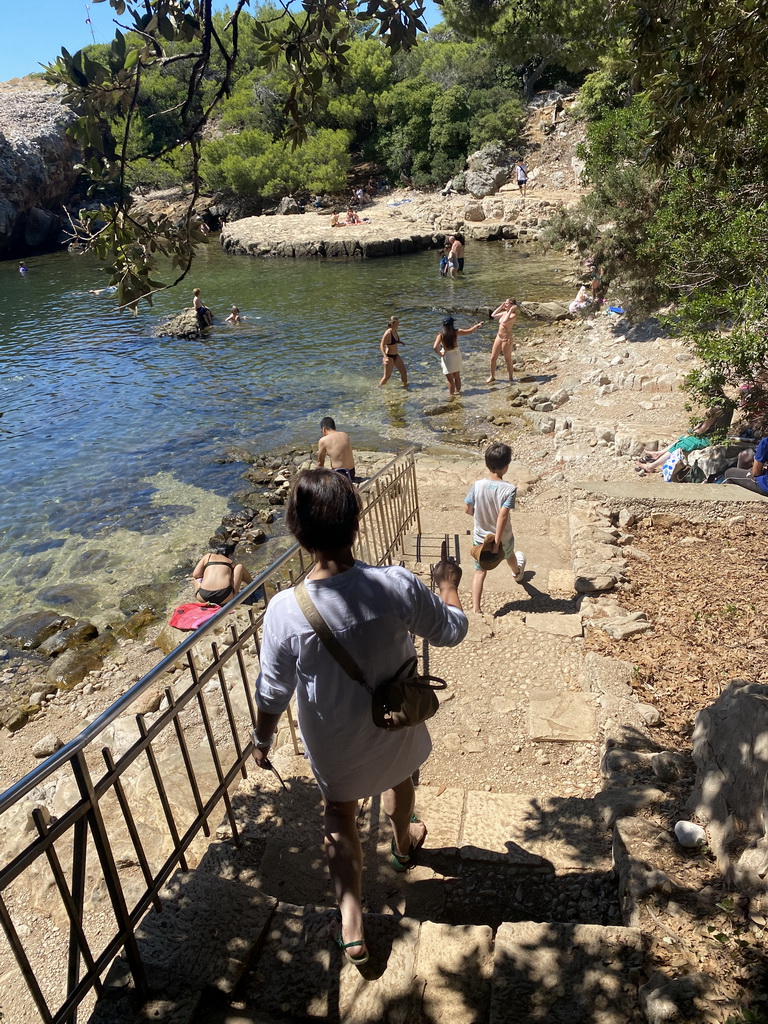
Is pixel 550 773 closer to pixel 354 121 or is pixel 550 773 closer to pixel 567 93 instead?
pixel 567 93

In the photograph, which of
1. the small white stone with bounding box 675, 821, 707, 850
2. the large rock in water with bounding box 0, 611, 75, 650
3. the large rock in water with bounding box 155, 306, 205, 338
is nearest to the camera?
the small white stone with bounding box 675, 821, 707, 850

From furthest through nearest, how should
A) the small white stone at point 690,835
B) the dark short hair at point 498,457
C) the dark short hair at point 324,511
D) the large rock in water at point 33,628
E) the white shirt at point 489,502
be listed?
1. the large rock in water at point 33,628
2. the white shirt at point 489,502
3. the dark short hair at point 498,457
4. the small white stone at point 690,835
5. the dark short hair at point 324,511

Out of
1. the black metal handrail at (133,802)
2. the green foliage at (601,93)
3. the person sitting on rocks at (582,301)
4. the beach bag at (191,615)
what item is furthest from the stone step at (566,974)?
the green foliage at (601,93)

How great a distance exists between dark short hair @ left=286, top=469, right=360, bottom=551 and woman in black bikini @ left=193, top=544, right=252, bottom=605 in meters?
5.81

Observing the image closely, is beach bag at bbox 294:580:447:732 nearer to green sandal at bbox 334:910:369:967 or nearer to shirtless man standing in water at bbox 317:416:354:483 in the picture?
green sandal at bbox 334:910:369:967

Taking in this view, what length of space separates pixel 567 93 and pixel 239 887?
170 feet

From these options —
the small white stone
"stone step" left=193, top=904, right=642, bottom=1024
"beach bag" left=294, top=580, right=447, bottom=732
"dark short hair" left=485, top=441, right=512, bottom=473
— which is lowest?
the small white stone

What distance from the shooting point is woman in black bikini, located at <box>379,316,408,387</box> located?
14883 millimetres

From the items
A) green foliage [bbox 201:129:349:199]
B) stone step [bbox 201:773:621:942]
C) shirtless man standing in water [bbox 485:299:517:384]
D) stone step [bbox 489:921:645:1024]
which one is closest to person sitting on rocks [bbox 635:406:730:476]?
shirtless man standing in water [bbox 485:299:517:384]

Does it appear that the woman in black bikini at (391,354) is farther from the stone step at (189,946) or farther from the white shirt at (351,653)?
the stone step at (189,946)

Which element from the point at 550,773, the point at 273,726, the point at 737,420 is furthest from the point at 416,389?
the point at 273,726

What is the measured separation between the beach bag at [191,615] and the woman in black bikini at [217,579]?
0.30 ft

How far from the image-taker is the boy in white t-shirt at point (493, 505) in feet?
19.1

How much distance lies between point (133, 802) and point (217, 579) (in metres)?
3.54
